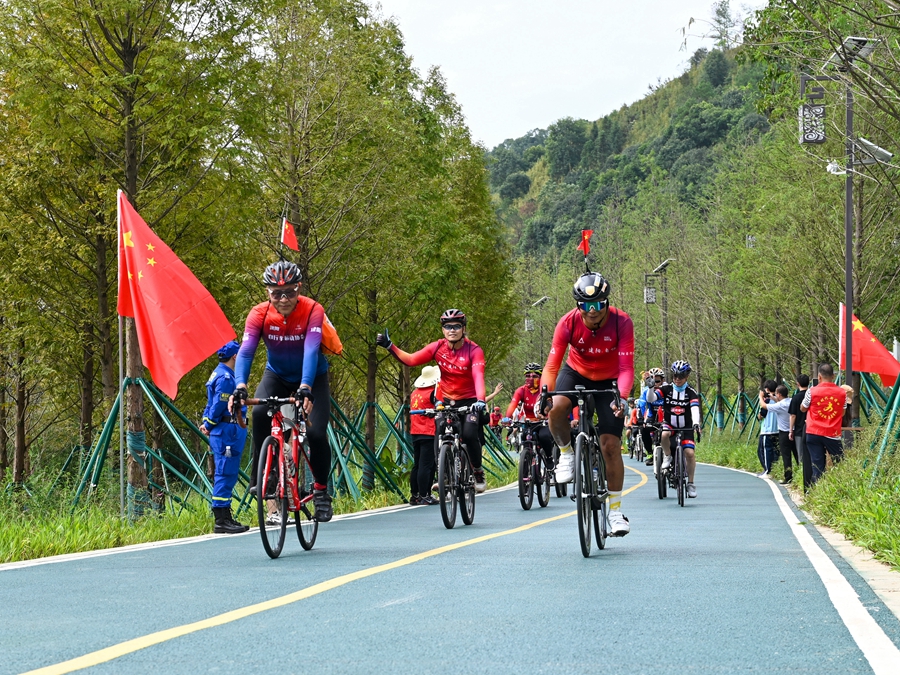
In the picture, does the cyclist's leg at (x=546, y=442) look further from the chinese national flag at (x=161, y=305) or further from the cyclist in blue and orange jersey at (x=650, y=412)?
the chinese national flag at (x=161, y=305)

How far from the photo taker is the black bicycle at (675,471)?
54.9 ft

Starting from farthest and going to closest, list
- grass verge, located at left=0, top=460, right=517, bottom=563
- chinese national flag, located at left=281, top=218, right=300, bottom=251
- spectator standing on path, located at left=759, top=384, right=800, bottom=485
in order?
spectator standing on path, located at left=759, top=384, right=800, bottom=485 → chinese national flag, located at left=281, top=218, right=300, bottom=251 → grass verge, located at left=0, top=460, right=517, bottom=563

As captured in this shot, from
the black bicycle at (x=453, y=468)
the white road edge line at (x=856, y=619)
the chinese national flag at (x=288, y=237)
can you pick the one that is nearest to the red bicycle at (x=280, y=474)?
the black bicycle at (x=453, y=468)

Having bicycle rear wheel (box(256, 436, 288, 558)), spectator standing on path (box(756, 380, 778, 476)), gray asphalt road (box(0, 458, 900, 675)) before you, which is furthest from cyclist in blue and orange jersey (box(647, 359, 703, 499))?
bicycle rear wheel (box(256, 436, 288, 558))

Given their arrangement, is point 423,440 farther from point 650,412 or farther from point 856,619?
point 856,619

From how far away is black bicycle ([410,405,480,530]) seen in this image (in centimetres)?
1129

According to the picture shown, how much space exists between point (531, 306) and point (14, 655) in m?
71.4

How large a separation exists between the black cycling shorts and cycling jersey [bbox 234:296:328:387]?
187 centimetres

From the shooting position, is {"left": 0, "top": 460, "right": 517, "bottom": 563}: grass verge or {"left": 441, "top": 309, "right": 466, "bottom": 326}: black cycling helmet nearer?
{"left": 0, "top": 460, "right": 517, "bottom": 563}: grass verge

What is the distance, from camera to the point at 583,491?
8.38 m

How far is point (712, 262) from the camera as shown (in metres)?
42.1

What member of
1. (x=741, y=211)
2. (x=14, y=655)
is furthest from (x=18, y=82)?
(x=741, y=211)

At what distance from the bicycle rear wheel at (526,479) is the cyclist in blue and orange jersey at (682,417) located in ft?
9.07

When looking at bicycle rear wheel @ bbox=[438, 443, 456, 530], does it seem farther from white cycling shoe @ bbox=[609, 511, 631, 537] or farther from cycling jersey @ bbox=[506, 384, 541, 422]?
cycling jersey @ bbox=[506, 384, 541, 422]
